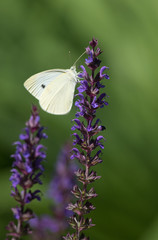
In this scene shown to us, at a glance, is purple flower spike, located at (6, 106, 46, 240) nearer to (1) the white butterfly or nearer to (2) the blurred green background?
(1) the white butterfly

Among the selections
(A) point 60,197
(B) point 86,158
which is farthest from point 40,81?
(B) point 86,158

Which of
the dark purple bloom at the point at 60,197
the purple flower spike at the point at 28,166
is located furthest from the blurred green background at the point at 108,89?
the purple flower spike at the point at 28,166

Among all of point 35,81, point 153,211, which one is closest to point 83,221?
point 35,81

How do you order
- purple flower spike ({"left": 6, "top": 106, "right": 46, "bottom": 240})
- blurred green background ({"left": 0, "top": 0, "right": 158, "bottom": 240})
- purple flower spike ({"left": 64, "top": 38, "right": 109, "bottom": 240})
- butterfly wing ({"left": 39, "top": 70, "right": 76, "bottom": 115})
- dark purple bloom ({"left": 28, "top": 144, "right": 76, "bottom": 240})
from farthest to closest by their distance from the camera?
1. blurred green background ({"left": 0, "top": 0, "right": 158, "bottom": 240})
2. butterfly wing ({"left": 39, "top": 70, "right": 76, "bottom": 115})
3. dark purple bloom ({"left": 28, "top": 144, "right": 76, "bottom": 240})
4. purple flower spike ({"left": 64, "top": 38, "right": 109, "bottom": 240})
5. purple flower spike ({"left": 6, "top": 106, "right": 46, "bottom": 240})

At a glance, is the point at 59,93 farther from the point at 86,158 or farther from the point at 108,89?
the point at 108,89

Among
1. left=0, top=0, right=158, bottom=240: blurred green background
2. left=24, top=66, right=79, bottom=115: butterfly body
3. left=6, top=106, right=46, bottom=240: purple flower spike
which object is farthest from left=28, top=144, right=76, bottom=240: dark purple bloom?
left=0, top=0, right=158, bottom=240: blurred green background

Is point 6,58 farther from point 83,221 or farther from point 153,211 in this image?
point 83,221
